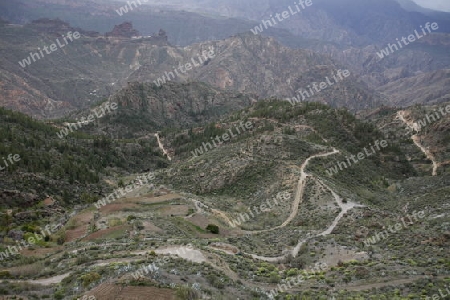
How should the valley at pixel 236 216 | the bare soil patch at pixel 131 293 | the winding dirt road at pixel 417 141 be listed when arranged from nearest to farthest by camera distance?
the bare soil patch at pixel 131 293
the valley at pixel 236 216
the winding dirt road at pixel 417 141

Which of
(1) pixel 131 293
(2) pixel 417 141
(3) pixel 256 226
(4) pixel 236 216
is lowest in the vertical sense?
(2) pixel 417 141

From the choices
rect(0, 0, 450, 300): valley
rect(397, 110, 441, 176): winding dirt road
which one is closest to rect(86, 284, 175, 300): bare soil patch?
rect(0, 0, 450, 300): valley

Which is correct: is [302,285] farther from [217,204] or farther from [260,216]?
[217,204]

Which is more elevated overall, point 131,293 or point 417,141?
point 131,293

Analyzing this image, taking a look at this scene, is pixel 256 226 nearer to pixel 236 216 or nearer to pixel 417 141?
pixel 236 216

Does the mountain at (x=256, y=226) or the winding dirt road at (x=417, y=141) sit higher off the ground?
the mountain at (x=256, y=226)

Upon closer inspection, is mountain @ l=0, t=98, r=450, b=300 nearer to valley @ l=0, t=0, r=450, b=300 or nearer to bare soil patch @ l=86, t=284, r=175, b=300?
bare soil patch @ l=86, t=284, r=175, b=300

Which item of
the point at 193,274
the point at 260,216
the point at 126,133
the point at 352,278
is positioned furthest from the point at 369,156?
the point at 126,133

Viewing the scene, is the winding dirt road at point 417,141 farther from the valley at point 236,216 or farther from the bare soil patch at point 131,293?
the bare soil patch at point 131,293

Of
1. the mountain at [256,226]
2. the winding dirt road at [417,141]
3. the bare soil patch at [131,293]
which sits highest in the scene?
the bare soil patch at [131,293]

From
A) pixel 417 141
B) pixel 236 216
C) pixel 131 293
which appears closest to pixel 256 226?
pixel 236 216


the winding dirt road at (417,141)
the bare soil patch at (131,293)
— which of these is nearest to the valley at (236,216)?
the bare soil patch at (131,293)
